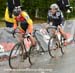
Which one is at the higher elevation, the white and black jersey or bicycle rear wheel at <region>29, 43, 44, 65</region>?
the white and black jersey

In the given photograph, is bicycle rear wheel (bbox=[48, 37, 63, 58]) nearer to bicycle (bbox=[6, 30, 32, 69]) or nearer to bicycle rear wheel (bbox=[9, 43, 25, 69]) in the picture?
bicycle (bbox=[6, 30, 32, 69])

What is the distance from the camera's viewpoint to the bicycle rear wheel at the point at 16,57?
1183cm

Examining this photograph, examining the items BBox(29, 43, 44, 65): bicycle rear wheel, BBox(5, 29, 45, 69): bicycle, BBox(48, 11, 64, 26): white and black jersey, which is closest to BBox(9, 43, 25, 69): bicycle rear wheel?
BBox(5, 29, 45, 69): bicycle

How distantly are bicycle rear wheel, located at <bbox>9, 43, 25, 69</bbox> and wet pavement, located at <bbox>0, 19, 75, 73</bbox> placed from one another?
0.56ft

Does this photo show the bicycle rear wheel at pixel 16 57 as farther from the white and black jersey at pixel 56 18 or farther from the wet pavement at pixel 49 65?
the white and black jersey at pixel 56 18

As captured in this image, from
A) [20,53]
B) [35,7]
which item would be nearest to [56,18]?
[20,53]

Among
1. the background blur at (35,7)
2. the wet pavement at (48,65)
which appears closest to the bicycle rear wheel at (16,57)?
the wet pavement at (48,65)

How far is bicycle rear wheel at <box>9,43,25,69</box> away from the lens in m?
11.8

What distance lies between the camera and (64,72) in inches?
453

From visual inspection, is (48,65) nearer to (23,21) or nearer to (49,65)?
(49,65)

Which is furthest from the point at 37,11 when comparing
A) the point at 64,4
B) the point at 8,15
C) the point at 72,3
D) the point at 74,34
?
the point at 8,15

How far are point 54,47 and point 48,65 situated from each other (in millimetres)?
1672

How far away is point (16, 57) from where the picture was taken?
12.0 m

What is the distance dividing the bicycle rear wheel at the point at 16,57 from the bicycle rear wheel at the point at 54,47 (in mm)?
1822
